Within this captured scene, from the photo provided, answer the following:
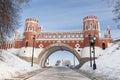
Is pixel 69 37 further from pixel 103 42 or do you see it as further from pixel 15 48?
pixel 15 48

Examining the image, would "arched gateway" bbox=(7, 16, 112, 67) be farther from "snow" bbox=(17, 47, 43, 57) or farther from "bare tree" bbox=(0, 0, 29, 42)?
"bare tree" bbox=(0, 0, 29, 42)

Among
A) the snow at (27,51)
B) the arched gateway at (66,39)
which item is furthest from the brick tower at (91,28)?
the snow at (27,51)

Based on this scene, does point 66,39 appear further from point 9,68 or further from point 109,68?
point 9,68

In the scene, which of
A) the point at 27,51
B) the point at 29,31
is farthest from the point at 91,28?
the point at 27,51

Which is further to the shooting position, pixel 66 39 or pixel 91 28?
pixel 66 39

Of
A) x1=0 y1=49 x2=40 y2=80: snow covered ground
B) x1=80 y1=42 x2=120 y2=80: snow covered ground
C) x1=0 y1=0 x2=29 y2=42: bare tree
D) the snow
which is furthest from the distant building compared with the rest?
x1=0 y1=0 x2=29 y2=42: bare tree

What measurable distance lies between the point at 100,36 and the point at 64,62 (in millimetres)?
116062

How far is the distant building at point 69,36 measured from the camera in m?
65.4

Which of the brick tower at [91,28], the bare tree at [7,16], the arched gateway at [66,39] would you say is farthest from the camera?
the arched gateway at [66,39]

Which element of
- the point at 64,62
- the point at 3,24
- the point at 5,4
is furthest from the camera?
the point at 64,62

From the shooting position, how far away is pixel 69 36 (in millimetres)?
67250

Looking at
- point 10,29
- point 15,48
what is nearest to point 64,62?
point 15,48

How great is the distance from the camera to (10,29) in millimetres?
22375

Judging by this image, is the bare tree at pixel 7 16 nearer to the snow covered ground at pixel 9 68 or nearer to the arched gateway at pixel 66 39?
the snow covered ground at pixel 9 68
